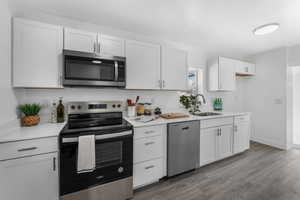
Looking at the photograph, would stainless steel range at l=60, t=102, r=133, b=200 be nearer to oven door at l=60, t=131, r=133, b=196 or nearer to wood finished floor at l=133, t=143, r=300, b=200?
oven door at l=60, t=131, r=133, b=196

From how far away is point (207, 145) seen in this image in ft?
7.98

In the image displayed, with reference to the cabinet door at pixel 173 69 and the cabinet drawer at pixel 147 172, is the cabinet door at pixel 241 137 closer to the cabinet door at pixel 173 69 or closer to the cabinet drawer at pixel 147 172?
the cabinet door at pixel 173 69

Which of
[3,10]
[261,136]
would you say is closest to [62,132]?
[3,10]

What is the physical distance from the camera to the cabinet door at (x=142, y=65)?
6.95ft

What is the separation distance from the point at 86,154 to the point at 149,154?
816 mm

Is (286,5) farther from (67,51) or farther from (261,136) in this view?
(261,136)

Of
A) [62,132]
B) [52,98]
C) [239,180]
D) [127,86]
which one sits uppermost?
[127,86]

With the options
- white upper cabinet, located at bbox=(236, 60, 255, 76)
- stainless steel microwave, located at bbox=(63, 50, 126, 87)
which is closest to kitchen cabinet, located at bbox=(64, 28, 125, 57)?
stainless steel microwave, located at bbox=(63, 50, 126, 87)

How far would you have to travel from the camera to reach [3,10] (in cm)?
146

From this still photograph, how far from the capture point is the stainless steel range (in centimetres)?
137

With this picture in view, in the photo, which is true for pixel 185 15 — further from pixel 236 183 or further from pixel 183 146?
pixel 236 183

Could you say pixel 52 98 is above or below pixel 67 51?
below

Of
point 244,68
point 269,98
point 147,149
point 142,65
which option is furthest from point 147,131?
point 269,98

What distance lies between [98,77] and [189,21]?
1618 mm
